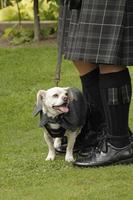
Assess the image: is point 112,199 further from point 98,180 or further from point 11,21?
point 11,21

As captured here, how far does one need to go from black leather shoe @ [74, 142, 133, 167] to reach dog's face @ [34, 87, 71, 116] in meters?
0.38

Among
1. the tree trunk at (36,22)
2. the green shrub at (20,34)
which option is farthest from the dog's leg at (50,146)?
the green shrub at (20,34)

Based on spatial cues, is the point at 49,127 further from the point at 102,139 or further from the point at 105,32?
the point at 105,32

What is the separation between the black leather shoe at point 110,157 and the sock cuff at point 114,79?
43 cm

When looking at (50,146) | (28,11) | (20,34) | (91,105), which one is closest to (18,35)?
(20,34)

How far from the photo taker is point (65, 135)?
4477 mm

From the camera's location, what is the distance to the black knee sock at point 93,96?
437 cm

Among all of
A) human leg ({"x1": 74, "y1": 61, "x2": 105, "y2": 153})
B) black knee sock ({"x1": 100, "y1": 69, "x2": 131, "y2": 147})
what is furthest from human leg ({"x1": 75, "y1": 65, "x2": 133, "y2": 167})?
human leg ({"x1": 74, "y1": 61, "x2": 105, "y2": 153})

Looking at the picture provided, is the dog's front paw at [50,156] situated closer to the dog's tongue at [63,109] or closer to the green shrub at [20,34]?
the dog's tongue at [63,109]

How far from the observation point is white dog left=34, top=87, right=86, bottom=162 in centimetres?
434

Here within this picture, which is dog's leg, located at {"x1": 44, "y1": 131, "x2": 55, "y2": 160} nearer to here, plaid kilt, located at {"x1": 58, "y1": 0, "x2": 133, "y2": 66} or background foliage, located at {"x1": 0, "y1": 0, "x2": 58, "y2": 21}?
plaid kilt, located at {"x1": 58, "y1": 0, "x2": 133, "y2": 66}

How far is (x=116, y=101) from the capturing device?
4.08 metres

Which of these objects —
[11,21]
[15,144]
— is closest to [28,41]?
[11,21]

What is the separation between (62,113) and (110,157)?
45cm
